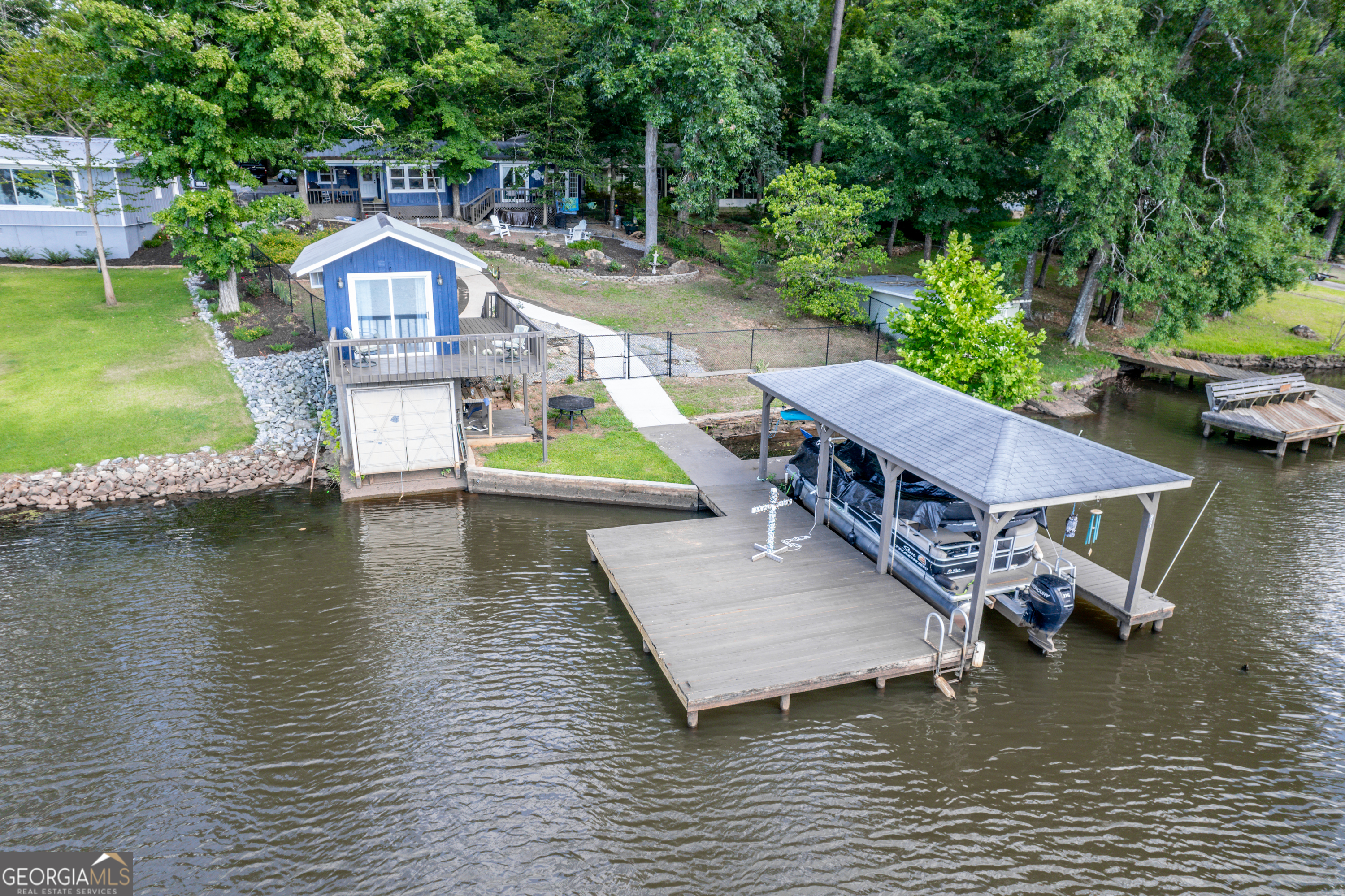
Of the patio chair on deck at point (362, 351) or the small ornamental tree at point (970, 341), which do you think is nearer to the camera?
the patio chair on deck at point (362, 351)

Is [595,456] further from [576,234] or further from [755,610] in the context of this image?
[576,234]

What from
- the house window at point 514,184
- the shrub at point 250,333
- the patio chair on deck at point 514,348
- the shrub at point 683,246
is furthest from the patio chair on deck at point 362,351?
the house window at point 514,184

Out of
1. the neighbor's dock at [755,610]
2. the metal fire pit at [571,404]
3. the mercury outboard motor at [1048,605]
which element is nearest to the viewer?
the neighbor's dock at [755,610]

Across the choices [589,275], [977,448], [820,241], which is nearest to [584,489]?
[977,448]

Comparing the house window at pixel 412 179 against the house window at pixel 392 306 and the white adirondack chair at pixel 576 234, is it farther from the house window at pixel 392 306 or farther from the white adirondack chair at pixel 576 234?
the house window at pixel 392 306

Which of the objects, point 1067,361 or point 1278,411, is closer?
point 1278,411

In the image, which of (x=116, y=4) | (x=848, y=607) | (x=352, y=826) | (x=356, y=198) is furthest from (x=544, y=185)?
(x=352, y=826)

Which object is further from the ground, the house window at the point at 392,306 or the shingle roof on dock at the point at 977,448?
the house window at the point at 392,306
